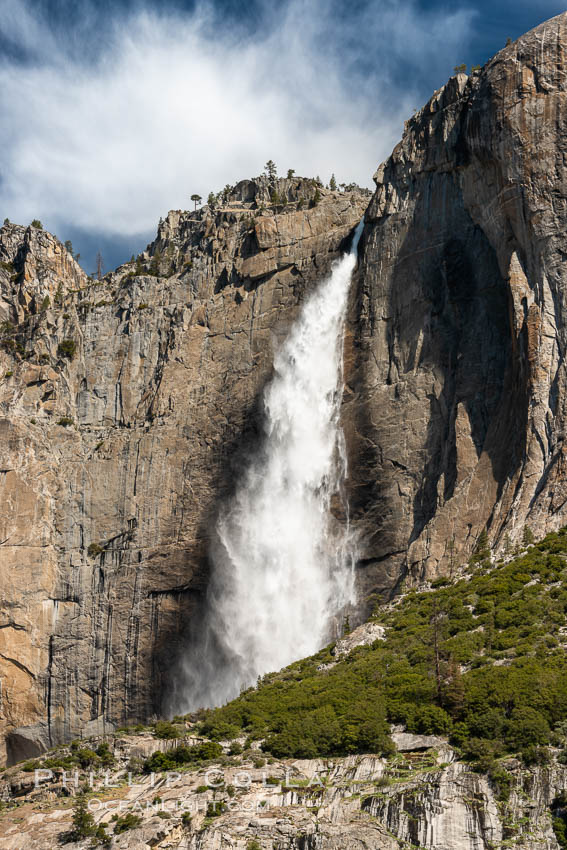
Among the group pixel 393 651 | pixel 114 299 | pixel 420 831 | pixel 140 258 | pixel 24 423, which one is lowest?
pixel 420 831

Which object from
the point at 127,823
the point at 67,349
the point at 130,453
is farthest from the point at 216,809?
the point at 67,349

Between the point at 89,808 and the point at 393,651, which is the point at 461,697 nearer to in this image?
the point at 393,651

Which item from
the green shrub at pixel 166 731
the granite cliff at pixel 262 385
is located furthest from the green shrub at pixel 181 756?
the granite cliff at pixel 262 385

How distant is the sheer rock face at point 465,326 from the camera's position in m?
58.8

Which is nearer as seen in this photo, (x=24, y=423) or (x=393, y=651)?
(x=393, y=651)

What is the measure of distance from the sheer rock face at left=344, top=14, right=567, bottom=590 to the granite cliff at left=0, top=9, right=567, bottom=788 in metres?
0.14

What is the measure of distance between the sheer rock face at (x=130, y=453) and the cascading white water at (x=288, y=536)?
1817mm

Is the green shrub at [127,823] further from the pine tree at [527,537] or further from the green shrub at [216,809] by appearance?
the pine tree at [527,537]

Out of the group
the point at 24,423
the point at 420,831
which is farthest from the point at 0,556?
the point at 420,831

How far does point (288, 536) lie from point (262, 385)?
1174 cm

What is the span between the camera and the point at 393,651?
5256 centimetres

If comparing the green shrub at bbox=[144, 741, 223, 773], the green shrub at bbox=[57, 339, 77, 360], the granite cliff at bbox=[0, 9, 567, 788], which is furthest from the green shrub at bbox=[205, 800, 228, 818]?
the green shrub at bbox=[57, 339, 77, 360]

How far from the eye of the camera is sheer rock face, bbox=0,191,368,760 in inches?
3059

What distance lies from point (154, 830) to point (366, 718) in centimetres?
961
